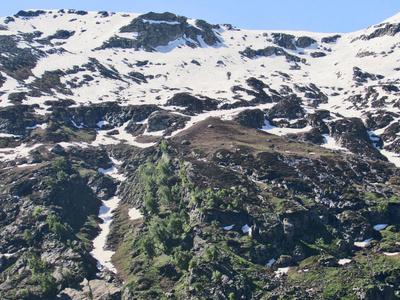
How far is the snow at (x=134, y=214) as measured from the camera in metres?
128

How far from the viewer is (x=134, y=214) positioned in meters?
132

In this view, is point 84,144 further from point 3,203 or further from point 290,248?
point 290,248

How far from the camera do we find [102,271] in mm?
95562

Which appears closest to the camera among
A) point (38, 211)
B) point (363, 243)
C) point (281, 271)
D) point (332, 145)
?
point (281, 271)

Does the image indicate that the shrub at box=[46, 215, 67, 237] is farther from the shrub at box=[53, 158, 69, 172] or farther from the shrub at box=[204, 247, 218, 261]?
the shrub at box=[204, 247, 218, 261]

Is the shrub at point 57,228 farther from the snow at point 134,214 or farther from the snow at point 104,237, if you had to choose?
the snow at point 134,214

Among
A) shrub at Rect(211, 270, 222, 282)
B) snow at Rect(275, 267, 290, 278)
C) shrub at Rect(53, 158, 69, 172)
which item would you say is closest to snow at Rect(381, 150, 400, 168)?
snow at Rect(275, 267, 290, 278)

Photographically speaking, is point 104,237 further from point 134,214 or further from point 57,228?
point 57,228

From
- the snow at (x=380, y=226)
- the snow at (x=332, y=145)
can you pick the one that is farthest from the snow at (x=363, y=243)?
the snow at (x=332, y=145)

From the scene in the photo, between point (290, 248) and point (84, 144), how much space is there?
14498 cm

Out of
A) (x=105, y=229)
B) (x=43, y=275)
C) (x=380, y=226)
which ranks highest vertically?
(x=380, y=226)

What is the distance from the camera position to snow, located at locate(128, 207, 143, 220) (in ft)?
420

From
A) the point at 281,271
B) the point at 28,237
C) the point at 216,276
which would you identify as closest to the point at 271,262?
the point at 281,271

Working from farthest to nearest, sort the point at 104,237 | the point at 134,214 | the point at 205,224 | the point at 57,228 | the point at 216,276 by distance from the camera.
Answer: the point at 134,214 < the point at 104,237 < the point at 57,228 < the point at 205,224 < the point at 216,276
